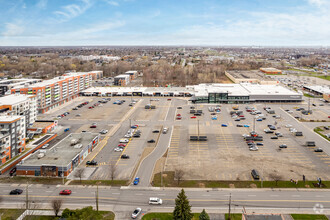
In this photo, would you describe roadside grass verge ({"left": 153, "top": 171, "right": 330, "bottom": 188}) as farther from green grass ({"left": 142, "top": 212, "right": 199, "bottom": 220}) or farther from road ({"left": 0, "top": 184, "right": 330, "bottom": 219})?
green grass ({"left": 142, "top": 212, "right": 199, "bottom": 220})

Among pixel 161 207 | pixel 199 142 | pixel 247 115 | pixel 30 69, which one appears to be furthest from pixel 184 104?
pixel 30 69

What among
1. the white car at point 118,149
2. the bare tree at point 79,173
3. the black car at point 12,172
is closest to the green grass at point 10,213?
the bare tree at point 79,173

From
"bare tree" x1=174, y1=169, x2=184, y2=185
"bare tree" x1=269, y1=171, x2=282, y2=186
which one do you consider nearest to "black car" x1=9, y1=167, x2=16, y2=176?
"bare tree" x1=174, y1=169, x2=184, y2=185

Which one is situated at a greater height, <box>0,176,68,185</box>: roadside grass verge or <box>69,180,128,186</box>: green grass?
<box>69,180,128,186</box>: green grass

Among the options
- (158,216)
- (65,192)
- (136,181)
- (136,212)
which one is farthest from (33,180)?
(158,216)

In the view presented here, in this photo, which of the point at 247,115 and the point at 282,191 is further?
the point at 247,115

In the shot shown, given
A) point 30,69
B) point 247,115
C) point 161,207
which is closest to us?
point 161,207

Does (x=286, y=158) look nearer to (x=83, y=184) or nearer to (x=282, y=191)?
(x=282, y=191)
